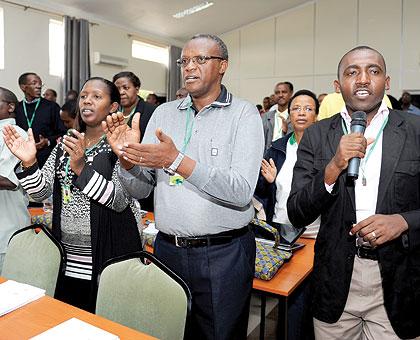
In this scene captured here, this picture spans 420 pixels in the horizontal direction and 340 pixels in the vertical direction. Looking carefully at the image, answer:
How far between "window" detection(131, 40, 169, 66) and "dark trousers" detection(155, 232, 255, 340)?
8.91 metres

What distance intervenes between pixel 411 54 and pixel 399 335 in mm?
9019

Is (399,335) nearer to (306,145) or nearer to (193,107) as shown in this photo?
(306,145)

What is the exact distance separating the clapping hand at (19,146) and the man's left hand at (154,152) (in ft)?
2.78

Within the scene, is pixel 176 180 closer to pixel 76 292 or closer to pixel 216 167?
pixel 216 167

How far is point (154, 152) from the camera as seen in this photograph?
1466 millimetres

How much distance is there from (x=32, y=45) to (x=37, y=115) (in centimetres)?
294

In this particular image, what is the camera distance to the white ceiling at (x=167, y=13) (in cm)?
830

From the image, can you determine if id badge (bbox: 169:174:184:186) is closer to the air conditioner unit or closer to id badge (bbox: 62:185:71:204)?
id badge (bbox: 62:185:71:204)

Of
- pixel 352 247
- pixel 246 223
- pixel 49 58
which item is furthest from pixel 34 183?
pixel 49 58

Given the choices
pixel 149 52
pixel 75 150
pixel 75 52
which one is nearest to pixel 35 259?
pixel 75 150

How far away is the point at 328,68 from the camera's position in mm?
10141

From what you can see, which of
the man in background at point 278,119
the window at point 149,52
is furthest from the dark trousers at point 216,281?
the window at point 149,52

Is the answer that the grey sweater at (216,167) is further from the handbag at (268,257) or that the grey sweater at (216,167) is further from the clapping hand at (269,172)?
the clapping hand at (269,172)

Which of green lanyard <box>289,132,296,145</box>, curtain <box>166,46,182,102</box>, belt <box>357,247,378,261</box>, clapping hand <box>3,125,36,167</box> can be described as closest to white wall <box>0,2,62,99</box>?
curtain <box>166,46,182,102</box>
